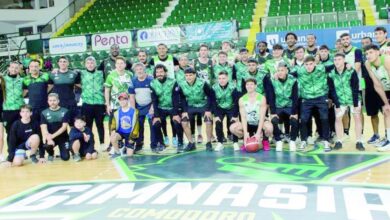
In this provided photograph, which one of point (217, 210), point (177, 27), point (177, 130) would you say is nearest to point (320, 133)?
point (177, 130)

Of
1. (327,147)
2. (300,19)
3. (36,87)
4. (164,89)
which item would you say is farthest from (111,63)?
(300,19)

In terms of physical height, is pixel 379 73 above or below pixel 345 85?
above

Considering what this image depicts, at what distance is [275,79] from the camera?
662 centimetres

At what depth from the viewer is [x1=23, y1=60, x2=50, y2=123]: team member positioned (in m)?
6.88

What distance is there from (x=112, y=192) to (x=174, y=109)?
97.4 inches

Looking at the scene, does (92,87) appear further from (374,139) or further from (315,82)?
(374,139)

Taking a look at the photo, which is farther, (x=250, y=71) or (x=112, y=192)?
(x=250, y=71)

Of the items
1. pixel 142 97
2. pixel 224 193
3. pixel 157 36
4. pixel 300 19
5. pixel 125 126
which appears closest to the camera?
pixel 224 193

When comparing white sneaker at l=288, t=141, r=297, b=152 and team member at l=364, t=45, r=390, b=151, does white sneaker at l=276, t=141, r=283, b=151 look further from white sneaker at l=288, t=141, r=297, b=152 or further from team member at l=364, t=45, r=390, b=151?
team member at l=364, t=45, r=390, b=151

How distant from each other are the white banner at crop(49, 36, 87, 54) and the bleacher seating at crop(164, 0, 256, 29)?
3.89 meters

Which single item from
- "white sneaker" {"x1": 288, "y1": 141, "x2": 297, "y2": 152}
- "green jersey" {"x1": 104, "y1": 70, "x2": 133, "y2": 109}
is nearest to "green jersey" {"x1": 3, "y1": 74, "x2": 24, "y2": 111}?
"green jersey" {"x1": 104, "y1": 70, "x2": 133, "y2": 109}

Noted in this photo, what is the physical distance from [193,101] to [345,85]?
7.25 feet

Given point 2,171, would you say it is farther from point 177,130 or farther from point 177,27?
point 177,27

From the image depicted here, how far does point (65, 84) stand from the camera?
22.9 ft
